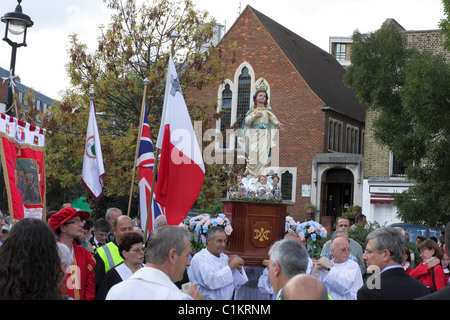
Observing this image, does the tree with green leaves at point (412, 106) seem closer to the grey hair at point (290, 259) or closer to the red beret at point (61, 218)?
the red beret at point (61, 218)

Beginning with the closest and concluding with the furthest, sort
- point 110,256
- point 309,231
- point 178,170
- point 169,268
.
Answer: point 169,268 → point 110,256 → point 178,170 → point 309,231

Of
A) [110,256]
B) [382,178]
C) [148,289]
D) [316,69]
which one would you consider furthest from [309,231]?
[316,69]

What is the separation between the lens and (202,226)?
10500 mm

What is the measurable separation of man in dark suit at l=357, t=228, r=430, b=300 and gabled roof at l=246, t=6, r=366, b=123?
100 ft

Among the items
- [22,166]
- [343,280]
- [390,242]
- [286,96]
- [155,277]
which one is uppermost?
[286,96]

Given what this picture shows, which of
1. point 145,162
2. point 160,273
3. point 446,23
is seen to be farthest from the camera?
point 446,23

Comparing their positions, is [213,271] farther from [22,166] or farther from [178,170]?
[22,166]

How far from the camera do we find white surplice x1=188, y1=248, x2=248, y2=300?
304 inches

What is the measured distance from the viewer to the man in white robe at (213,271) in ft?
25.3

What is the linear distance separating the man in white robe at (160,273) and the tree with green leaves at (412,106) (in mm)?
12426

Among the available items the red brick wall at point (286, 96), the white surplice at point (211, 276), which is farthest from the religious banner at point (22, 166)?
the red brick wall at point (286, 96)

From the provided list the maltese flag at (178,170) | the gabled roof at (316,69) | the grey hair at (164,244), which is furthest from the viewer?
the gabled roof at (316,69)

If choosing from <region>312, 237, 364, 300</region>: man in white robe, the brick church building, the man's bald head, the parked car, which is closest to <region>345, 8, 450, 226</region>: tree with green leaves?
the parked car

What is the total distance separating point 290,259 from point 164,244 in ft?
2.69
